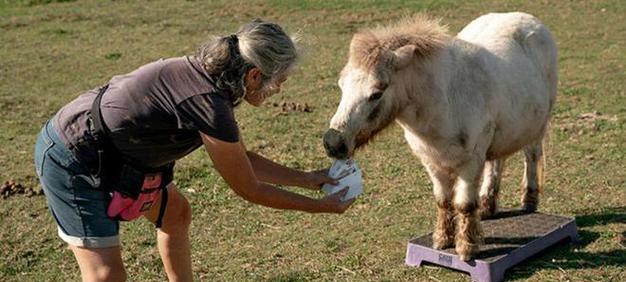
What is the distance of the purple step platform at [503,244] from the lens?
16.3 ft

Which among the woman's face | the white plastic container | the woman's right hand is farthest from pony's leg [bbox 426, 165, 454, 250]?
the woman's face

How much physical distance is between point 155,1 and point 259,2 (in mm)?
2683

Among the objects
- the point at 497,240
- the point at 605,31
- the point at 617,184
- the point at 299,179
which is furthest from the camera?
the point at 605,31

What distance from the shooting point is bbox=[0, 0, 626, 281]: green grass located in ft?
17.6

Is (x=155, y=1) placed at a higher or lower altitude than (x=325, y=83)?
lower

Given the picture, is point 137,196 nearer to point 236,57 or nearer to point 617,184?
point 236,57

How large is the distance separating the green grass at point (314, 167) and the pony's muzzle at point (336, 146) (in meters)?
0.76

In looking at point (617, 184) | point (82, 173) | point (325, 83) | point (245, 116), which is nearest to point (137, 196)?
point (82, 173)

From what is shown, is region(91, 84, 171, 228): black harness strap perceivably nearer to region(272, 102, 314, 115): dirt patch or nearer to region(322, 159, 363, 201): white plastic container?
region(322, 159, 363, 201): white plastic container

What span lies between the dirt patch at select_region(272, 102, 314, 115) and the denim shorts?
553 cm

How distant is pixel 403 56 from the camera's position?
4605 millimetres

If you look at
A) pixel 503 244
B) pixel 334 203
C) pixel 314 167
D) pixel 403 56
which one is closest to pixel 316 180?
pixel 334 203

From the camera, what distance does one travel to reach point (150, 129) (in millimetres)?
3438

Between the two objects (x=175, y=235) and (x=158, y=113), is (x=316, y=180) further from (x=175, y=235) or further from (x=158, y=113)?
(x=158, y=113)
